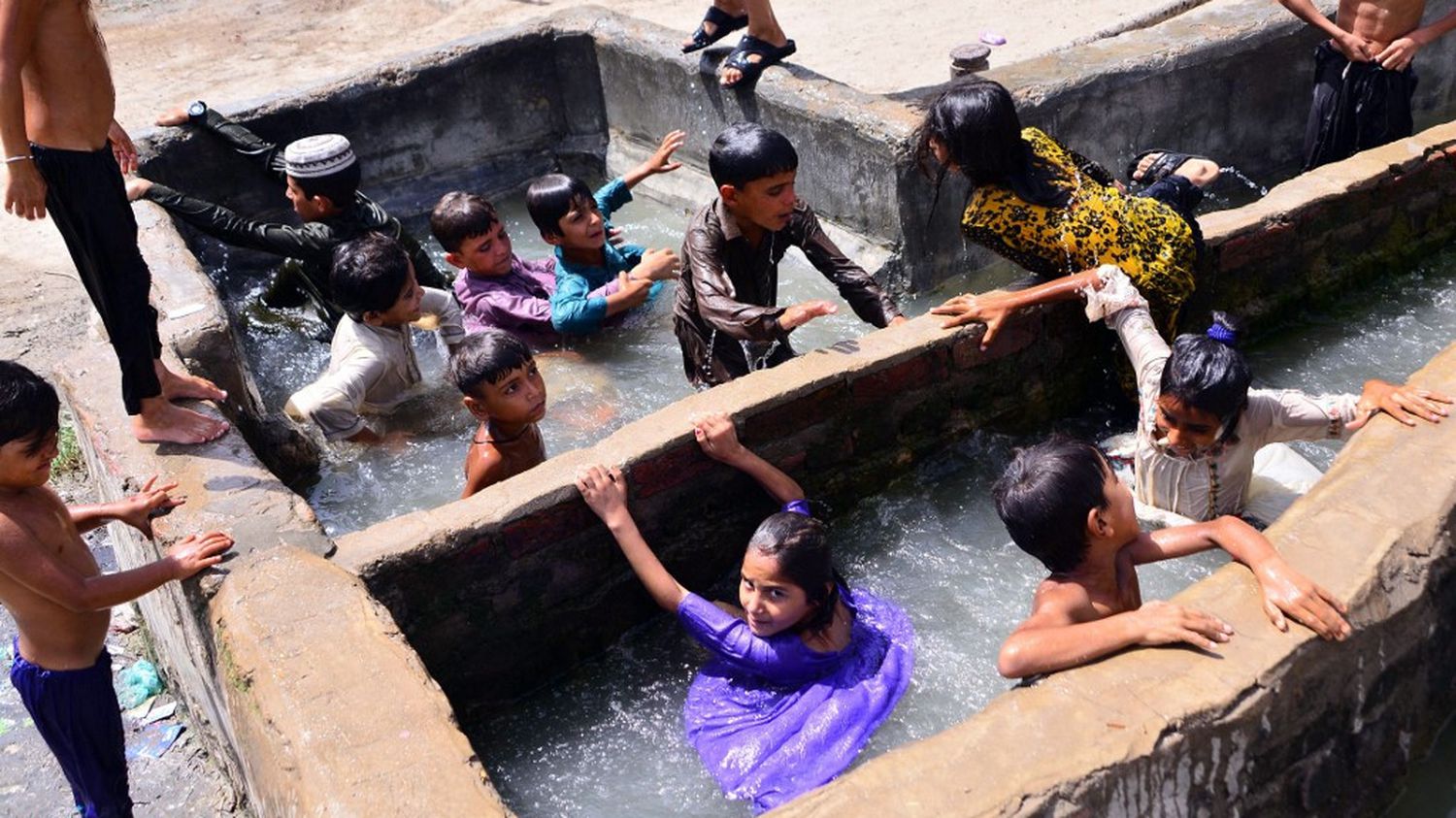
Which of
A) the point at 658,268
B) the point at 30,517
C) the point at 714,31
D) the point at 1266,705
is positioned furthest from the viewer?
the point at 714,31

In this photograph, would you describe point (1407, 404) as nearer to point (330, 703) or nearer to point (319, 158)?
point (330, 703)

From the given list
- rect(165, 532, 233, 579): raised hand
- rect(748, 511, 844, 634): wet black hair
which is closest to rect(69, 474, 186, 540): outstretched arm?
rect(165, 532, 233, 579): raised hand

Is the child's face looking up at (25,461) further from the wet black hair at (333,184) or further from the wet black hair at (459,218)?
the wet black hair at (333,184)

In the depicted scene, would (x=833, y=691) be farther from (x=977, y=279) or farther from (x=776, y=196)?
(x=977, y=279)

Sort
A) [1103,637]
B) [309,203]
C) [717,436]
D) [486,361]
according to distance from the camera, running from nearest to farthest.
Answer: [1103,637] < [717,436] < [486,361] < [309,203]

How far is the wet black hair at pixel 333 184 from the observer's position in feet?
16.6

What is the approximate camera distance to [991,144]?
154 inches

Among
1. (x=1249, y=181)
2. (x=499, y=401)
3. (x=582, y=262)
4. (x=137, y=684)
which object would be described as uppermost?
(x=499, y=401)

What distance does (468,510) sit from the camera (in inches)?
127

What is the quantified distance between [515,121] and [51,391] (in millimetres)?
4406

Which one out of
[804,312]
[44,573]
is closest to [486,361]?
[804,312]

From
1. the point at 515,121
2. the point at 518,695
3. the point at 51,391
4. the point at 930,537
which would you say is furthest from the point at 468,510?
the point at 515,121

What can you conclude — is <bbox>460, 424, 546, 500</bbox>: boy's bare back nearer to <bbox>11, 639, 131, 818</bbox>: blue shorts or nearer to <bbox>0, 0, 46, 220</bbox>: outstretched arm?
<bbox>11, 639, 131, 818</bbox>: blue shorts

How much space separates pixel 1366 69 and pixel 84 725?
16.7 ft
